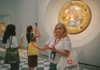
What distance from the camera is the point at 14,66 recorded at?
436cm

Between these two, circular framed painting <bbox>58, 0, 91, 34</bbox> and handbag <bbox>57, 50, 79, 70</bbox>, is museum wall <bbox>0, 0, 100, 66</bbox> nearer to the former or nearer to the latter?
circular framed painting <bbox>58, 0, 91, 34</bbox>

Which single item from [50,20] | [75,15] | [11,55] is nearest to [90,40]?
[75,15]

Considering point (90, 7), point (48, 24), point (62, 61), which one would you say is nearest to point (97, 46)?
point (90, 7)

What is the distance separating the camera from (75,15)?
26.0 ft

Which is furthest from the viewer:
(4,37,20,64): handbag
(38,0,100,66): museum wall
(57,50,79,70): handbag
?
(38,0,100,66): museum wall

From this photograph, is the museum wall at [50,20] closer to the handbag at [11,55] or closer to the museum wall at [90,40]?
the museum wall at [90,40]

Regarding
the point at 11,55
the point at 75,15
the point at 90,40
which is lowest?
the point at 11,55

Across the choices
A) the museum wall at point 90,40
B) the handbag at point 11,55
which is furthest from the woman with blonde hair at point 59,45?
the museum wall at point 90,40

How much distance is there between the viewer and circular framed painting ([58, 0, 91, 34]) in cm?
754

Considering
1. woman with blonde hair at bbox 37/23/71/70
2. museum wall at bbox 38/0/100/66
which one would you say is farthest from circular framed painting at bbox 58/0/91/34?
woman with blonde hair at bbox 37/23/71/70

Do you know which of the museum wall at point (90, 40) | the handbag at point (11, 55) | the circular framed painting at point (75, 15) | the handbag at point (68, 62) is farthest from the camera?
the circular framed painting at point (75, 15)

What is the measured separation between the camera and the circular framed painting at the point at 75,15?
7539 millimetres

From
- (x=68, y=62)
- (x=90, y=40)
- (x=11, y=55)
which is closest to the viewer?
(x=68, y=62)

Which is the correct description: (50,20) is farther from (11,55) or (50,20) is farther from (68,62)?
(68,62)
